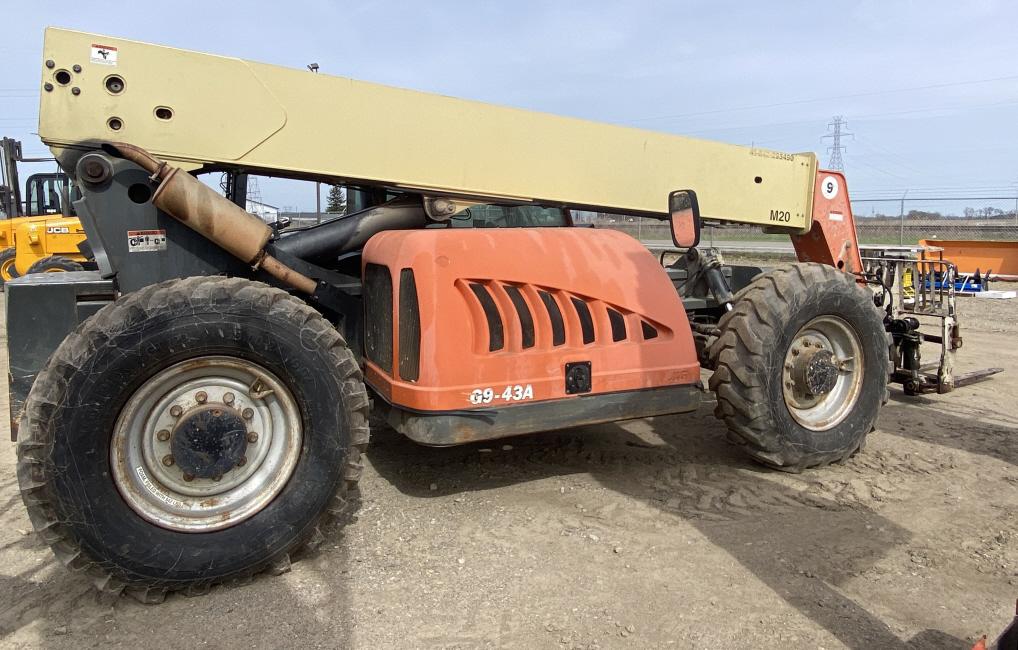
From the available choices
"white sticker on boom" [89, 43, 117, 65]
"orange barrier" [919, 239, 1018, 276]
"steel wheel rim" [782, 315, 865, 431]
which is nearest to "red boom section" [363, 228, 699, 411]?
"steel wheel rim" [782, 315, 865, 431]

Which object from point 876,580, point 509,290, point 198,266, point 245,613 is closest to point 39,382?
point 198,266

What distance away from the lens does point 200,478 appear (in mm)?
3148

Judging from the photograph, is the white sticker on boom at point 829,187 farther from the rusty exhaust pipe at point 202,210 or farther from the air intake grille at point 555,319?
the rusty exhaust pipe at point 202,210

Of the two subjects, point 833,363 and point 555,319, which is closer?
point 555,319

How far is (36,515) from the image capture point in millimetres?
2848

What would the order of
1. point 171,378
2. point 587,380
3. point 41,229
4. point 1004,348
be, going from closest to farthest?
1. point 171,378
2. point 587,380
3. point 1004,348
4. point 41,229

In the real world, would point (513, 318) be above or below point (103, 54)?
below

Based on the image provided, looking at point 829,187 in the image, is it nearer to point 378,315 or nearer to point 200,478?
point 378,315

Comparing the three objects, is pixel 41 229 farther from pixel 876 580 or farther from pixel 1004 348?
pixel 1004 348

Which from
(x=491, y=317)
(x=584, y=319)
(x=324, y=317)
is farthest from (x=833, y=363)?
(x=324, y=317)

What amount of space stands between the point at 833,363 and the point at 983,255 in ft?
44.1

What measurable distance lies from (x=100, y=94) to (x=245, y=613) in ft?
8.17

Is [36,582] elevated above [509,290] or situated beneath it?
situated beneath

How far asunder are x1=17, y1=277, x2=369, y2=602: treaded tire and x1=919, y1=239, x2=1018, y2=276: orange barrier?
49.6ft
